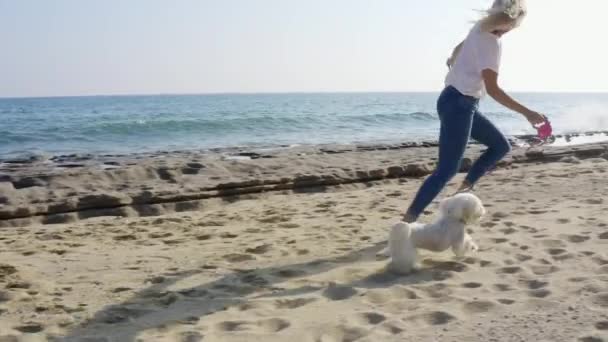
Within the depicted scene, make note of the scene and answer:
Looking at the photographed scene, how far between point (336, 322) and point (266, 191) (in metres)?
5.04

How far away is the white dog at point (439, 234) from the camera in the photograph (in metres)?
3.56

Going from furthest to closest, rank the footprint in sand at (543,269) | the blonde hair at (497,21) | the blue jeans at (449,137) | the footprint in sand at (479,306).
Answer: the blue jeans at (449,137) < the blonde hair at (497,21) < the footprint in sand at (543,269) < the footprint in sand at (479,306)

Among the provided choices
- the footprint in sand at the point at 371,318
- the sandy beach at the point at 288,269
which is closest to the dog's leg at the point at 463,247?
the sandy beach at the point at 288,269

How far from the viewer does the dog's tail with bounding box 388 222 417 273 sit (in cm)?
355

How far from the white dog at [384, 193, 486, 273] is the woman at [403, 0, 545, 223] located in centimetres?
32

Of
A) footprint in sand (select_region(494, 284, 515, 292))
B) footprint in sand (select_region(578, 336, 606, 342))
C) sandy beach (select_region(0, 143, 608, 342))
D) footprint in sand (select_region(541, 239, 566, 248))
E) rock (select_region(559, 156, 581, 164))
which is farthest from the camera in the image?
rock (select_region(559, 156, 581, 164))

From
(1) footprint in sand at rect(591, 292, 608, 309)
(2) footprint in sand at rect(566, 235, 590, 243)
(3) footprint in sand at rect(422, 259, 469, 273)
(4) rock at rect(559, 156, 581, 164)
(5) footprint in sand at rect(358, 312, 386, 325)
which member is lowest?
(5) footprint in sand at rect(358, 312, 386, 325)

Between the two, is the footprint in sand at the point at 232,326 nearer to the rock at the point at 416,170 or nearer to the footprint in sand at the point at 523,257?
the footprint in sand at the point at 523,257

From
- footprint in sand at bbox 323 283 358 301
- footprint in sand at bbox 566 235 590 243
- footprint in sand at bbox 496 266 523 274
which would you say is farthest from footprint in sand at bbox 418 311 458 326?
footprint in sand at bbox 566 235 590 243

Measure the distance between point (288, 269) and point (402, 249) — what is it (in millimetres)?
721

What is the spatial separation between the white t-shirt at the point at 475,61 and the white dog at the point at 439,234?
70 cm

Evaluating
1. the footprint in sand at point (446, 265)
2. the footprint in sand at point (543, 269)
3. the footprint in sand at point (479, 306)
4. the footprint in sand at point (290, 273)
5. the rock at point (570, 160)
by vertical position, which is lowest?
the footprint in sand at point (290, 273)

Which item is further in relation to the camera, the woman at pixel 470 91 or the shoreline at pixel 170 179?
the shoreline at pixel 170 179

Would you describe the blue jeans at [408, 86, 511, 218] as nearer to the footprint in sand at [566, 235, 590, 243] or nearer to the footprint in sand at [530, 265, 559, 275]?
the footprint in sand at [530, 265, 559, 275]
